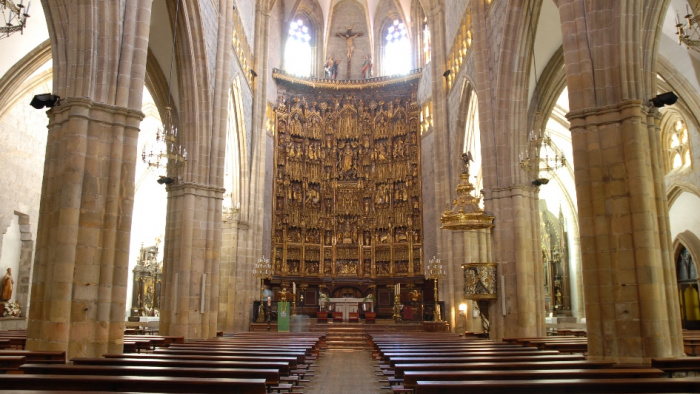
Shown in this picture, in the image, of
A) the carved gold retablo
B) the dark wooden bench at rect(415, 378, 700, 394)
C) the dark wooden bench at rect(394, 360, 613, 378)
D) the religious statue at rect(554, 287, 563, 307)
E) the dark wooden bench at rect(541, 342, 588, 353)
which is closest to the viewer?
the dark wooden bench at rect(415, 378, 700, 394)

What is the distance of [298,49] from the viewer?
37.5 metres

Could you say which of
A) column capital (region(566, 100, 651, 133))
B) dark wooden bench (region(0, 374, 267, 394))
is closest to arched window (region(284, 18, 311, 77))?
column capital (region(566, 100, 651, 133))

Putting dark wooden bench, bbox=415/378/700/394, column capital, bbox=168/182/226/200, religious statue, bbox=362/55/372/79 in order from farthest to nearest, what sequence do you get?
religious statue, bbox=362/55/372/79, column capital, bbox=168/182/226/200, dark wooden bench, bbox=415/378/700/394

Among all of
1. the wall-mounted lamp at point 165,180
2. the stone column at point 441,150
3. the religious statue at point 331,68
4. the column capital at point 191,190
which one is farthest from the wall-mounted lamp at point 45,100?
the religious statue at point 331,68

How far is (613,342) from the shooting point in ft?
35.0

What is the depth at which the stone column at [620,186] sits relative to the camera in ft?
34.6

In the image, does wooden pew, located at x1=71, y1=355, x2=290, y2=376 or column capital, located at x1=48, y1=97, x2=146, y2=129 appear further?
column capital, located at x1=48, y1=97, x2=146, y2=129

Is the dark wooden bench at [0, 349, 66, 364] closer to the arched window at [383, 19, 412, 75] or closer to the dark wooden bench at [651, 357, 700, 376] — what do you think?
the dark wooden bench at [651, 357, 700, 376]

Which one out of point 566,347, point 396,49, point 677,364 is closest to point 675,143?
point 566,347

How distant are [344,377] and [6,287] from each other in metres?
16.7

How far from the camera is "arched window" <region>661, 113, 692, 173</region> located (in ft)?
76.5

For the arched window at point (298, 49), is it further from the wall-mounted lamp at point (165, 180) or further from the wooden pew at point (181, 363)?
the wooden pew at point (181, 363)

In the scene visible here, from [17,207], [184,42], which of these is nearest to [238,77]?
[184,42]

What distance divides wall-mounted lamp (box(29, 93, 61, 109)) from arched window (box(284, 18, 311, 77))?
85.4 ft
